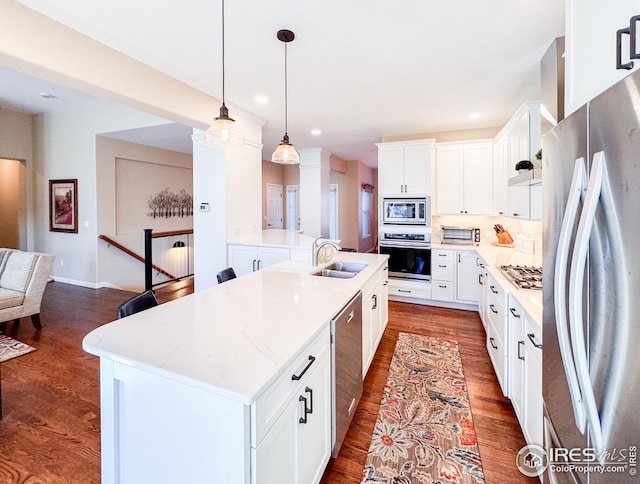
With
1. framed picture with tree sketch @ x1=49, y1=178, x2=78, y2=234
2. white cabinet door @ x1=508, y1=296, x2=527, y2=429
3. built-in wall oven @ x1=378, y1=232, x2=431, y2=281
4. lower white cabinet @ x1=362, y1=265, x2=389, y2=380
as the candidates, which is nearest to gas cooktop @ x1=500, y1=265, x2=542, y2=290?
white cabinet door @ x1=508, y1=296, x2=527, y2=429

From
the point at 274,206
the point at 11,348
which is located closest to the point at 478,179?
the point at 274,206

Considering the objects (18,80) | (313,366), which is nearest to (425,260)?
(313,366)

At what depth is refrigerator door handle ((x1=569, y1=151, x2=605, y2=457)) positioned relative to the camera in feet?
2.44

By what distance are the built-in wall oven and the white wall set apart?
4.60 m

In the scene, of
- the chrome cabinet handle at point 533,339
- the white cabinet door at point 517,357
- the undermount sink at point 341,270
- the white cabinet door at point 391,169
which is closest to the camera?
the chrome cabinet handle at point 533,339

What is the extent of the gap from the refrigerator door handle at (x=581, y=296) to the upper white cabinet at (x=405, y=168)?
A: 3.96 m

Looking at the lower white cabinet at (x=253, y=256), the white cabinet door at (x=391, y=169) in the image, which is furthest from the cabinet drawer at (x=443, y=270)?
the lower white cabinet at (x=253, y=256)

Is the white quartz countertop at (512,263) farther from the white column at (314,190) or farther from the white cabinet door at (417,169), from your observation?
the white column at (314,190)

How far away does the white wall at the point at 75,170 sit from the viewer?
5293mm

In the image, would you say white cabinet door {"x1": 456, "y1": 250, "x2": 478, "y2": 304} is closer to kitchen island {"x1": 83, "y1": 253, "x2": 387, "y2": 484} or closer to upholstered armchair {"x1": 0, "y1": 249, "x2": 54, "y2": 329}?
kitchen island {"x1": 83, "y1": 253, "x2": 387, "y2": 484}

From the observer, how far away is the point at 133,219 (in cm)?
625

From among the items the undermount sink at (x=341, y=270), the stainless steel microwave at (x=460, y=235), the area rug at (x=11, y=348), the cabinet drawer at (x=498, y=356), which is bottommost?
the area rug at (x=11, y=348)

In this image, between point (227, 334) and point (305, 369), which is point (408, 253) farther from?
point (227, 334)

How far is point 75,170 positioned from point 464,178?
6696 mm
